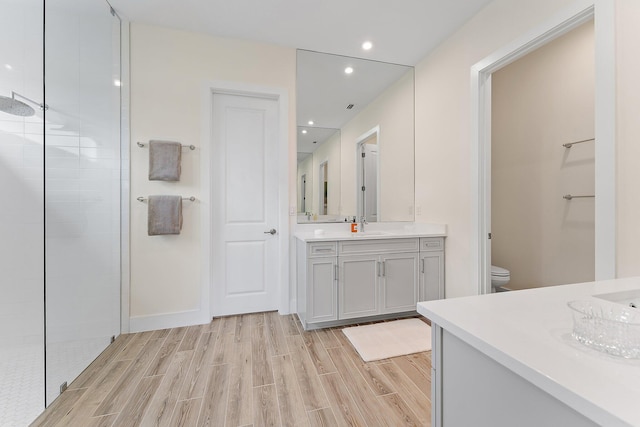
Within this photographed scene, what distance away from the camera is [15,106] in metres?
1.63

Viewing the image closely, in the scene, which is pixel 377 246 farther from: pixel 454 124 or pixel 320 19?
pixel 320 19

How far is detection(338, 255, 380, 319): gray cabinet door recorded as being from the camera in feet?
7.97

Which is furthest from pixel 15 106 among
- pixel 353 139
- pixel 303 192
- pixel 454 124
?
pixel 454 124

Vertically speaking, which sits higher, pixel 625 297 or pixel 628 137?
pixel 628 137

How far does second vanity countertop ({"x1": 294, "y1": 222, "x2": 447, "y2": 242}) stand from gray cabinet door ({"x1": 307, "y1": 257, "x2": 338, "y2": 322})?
224mm

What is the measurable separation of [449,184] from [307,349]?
1.96 meters

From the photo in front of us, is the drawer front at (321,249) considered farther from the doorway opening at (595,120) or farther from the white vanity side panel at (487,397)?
the white vanity side panel at (487,397)

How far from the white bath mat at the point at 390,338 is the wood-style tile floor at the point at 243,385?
83 mm

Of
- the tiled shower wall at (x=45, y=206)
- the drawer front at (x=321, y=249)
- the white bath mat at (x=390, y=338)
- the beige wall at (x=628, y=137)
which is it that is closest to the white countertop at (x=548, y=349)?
the beige wall at (x=628, y=137)

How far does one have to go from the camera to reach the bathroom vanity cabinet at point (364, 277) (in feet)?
7.79

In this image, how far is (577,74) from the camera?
2553 millimetres

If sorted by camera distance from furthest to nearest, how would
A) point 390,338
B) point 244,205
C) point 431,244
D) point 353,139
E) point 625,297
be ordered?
point 353,139 < point 244,205 < point 431,244 < point 390,338 < point 625,297

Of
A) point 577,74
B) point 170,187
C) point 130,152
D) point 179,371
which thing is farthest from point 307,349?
point 577,74

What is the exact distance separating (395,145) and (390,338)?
2.06 meters
